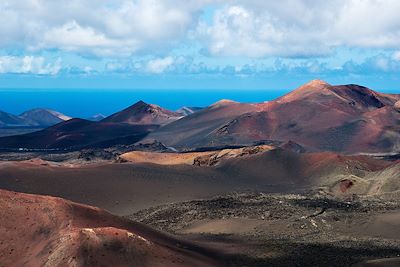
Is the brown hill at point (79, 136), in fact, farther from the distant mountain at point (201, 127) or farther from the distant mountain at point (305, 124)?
the distant mountain at point (305, 124)

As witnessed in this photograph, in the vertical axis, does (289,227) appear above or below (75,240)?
below

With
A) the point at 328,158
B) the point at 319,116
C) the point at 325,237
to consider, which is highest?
the point at 319,116

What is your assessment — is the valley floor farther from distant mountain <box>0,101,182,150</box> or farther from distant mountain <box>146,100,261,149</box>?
distant mountain <box>0,101,182,150</box>

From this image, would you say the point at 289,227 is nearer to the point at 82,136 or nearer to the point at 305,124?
the point at 305,124

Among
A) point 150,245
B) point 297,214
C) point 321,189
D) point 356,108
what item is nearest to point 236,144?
point 356,108

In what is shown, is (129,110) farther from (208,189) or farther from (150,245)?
(150,245)

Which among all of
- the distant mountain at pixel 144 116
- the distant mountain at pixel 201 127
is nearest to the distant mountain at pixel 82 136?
the distant mountain at pixel 144 116

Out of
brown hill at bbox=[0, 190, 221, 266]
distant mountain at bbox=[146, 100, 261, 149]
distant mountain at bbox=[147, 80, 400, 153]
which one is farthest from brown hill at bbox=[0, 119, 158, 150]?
brown hill at bbox=[0, 190, 221, 266]

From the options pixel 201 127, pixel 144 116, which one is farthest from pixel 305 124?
pixel 144 116
